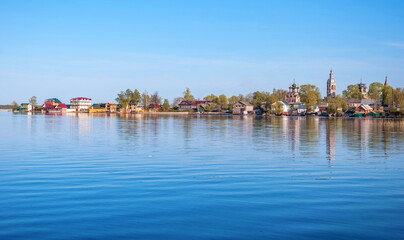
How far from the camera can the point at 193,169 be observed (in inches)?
715

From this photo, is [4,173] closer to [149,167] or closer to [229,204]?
[149,167]

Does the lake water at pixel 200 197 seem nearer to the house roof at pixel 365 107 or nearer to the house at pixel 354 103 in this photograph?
the house roof at pixel 365 107

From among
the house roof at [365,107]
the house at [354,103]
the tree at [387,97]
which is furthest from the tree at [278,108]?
the tree at [387,97]

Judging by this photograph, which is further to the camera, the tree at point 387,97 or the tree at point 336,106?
the tree at point 387,97

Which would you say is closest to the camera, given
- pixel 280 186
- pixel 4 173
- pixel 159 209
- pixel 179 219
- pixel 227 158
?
pixel 179 219

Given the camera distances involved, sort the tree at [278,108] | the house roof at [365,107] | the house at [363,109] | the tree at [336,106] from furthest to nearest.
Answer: the tree at [278,108], the house roof at [365,107], the house at [363,109], the tree at [336,106]

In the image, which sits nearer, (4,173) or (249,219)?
(249,219)

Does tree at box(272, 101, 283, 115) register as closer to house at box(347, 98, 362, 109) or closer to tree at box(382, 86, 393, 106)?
house at box(347, 98, 362, 109)

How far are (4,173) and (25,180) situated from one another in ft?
7.70

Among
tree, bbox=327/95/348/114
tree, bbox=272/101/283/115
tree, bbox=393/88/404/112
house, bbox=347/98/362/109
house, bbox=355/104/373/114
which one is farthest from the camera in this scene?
house, bbox=347/98/362/109

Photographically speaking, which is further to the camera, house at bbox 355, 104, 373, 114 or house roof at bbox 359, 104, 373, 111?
house roof at bbox 359, 104, 373, 111

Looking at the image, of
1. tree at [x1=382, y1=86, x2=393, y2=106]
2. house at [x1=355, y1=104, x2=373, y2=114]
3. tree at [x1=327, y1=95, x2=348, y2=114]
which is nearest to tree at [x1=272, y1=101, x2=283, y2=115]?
tree at [x1=327, y1=95, x2=348, y2=114]

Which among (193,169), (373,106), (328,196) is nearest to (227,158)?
(193,169)

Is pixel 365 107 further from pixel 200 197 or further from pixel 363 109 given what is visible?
pixel 200 197
